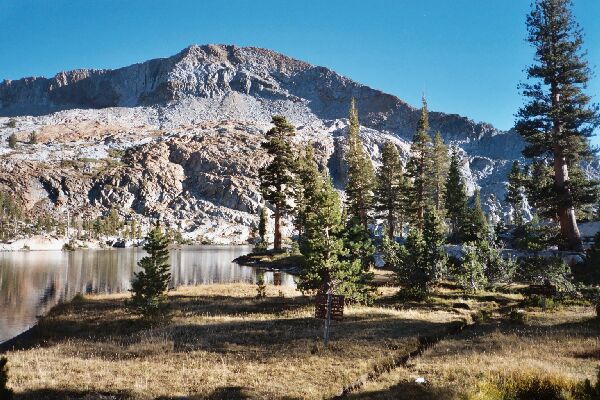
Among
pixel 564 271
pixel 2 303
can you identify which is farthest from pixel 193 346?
pixel 2 303

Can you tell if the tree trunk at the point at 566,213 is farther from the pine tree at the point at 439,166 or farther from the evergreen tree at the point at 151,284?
the pine tree at the point at 439,166

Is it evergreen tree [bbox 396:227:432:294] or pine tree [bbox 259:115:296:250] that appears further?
pine tree [bbox 259:115:296:250]

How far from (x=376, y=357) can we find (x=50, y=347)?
49.4ft

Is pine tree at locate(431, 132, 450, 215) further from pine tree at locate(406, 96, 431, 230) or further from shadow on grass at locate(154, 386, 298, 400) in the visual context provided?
shadow on grass at locate(154, 386, 298, 400)

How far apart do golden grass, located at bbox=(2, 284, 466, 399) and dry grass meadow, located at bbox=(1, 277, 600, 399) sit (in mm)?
56

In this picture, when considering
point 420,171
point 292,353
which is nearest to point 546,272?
point 292,353

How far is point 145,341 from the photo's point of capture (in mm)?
19344

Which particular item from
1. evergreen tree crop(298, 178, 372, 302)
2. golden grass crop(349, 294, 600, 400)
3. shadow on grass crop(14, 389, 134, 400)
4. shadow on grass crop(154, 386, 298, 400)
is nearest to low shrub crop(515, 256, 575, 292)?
golden grass crop(349, 294, 600, 400)

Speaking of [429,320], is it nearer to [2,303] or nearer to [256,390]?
[256,390]

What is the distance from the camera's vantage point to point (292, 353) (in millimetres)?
16656

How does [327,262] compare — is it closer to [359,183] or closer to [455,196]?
[359,183]

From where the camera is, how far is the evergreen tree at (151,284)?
25.4 m

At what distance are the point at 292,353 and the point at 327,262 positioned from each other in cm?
1067

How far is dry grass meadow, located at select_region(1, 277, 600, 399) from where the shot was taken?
12336mm
